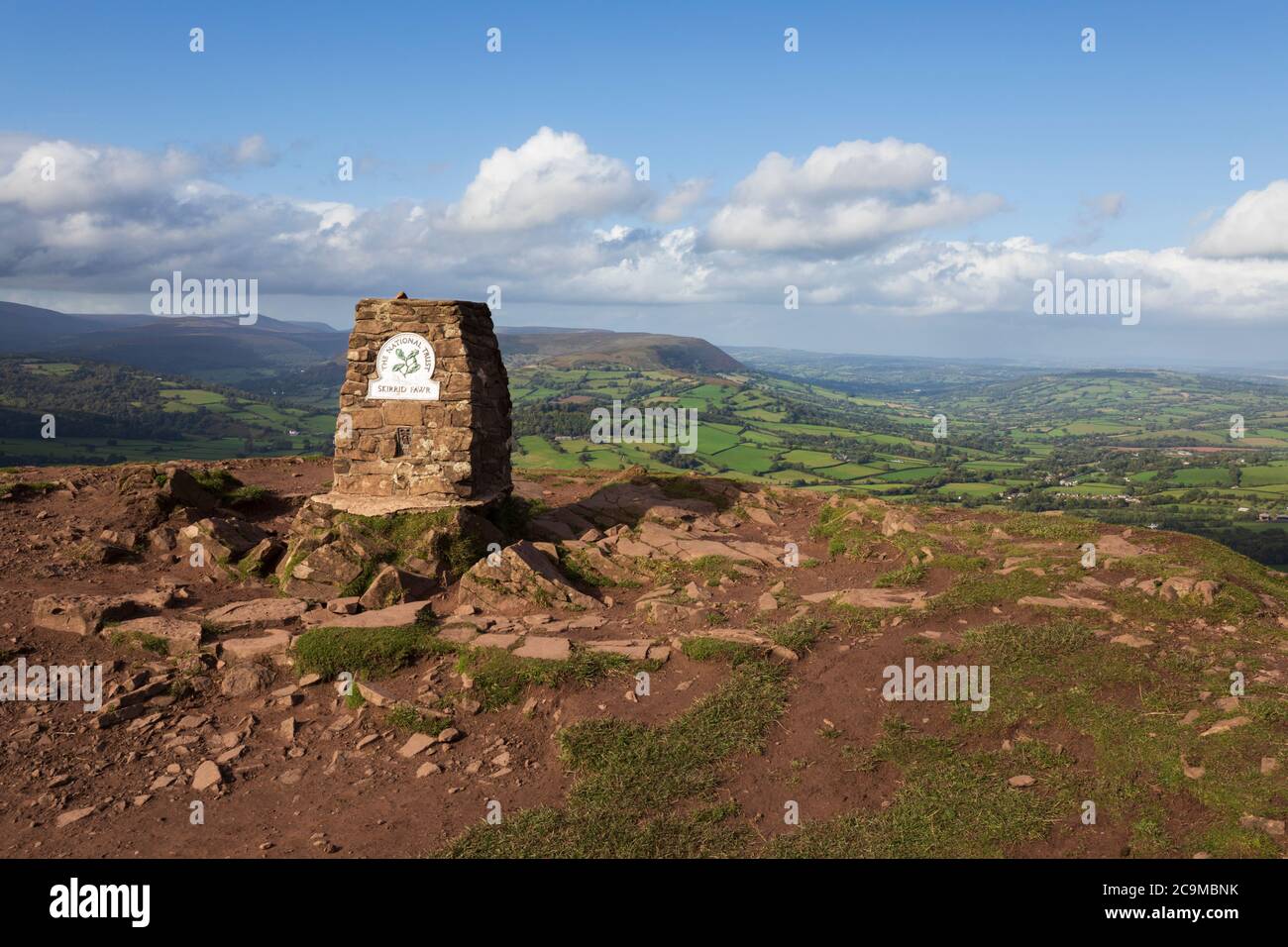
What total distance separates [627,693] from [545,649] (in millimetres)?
1565

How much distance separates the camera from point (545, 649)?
10.5 meters

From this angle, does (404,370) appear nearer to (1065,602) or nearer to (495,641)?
(495,641)

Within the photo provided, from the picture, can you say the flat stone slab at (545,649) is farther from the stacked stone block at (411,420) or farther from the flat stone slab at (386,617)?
the stacked stone block at (411,420)

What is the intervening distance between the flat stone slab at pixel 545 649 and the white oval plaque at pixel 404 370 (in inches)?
268

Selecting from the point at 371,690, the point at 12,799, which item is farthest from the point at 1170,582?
the point at 12,799

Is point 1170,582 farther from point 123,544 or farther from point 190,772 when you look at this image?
point 123,544

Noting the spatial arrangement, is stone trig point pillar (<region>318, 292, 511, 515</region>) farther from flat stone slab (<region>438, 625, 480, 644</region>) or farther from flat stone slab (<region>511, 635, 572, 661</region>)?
flat stone slab (<region>511, 635, 572, 661</region>)

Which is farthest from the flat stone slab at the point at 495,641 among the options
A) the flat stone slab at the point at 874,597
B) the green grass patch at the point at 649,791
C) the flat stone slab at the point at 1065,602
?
the flat stone slab at the point at 1065,602

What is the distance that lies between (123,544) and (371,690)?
8697 millimetres

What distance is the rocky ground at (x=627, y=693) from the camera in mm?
7191

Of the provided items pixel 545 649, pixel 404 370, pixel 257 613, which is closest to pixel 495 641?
pixel 545 649

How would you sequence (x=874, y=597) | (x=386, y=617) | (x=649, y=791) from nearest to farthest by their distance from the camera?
1. (x=649, y=791)
2. (x=386, y=617)
3. (x=874, y=597)

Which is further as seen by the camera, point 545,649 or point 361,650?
point 361,650

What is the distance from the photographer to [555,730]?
29.3ft
